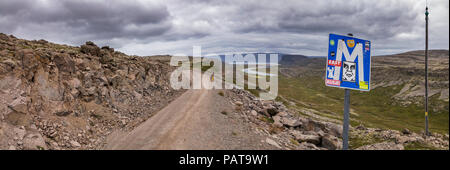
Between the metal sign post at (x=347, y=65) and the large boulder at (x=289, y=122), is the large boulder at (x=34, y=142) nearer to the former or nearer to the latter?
the metal sign post at (x=347, y=65)

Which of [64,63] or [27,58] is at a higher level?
[27,58]

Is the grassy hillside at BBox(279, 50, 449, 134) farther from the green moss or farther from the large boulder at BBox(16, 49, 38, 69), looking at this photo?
the large boulder at BBox(16, 49, 38, 69)

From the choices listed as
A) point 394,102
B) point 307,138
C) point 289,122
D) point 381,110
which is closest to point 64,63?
point 289,122

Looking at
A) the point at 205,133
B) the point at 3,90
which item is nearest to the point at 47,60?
the point at 3,90

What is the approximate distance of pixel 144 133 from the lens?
810 inches

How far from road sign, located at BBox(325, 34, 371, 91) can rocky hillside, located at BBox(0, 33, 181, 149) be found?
2058cm

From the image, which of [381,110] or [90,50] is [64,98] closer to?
[90,50]

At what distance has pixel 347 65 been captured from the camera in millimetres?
10242

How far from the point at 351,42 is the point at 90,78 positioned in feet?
93.2

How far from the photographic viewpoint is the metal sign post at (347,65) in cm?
1013

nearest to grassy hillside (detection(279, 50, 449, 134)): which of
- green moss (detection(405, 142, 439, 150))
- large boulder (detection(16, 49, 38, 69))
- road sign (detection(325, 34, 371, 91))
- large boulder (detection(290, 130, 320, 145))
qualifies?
green moss (detection(405, 142, 439, 150))

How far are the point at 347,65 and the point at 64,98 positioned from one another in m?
25.3
